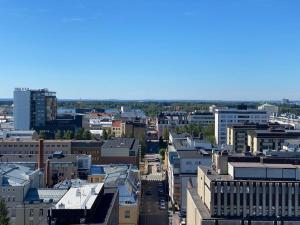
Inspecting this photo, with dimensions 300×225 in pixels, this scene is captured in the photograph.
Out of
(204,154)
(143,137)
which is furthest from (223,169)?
(143,137)

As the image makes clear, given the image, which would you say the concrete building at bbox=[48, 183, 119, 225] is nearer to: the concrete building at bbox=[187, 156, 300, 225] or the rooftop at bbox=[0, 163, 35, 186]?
the concrete building at bbox=[187, 156, 300, 225]

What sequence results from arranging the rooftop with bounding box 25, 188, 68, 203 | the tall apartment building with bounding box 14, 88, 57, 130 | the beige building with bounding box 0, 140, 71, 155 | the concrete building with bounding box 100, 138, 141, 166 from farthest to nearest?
the tall apartment building with bounding box 14, 88, 57, 130
the beige building with bounding box 0, 140, 71, 155
the concrete building with bounding box 100, 138, 141, 166
the rooftop with bounding box 25, 188, 68, 203

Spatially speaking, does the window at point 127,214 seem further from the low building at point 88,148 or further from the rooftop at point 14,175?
the low building at point 88,148

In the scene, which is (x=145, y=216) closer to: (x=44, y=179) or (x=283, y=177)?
(x=44, y=179)

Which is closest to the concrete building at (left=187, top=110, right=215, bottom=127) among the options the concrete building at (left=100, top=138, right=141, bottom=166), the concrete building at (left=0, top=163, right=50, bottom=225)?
the concrete building at (left=100, top=138, right=141, bottom=166)

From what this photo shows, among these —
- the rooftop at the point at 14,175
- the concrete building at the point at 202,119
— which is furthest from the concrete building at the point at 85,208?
the concrete building at the point at 202,119

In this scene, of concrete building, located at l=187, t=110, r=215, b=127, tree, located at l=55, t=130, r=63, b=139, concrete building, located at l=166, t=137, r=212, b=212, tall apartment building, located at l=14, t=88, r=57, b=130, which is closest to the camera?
concrete building, located at l=166, t=137, r=212, b=212
